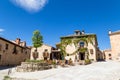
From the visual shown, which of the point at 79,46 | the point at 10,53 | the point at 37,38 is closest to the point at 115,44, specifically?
the point at 79,46

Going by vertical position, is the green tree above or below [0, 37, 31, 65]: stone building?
above

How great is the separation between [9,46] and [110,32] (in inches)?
1049

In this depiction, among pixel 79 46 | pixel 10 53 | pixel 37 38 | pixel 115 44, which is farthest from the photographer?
pixel 115 44

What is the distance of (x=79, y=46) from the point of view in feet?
107

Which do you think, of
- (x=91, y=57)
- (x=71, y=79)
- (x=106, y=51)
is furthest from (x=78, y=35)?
(x=106, y=51)

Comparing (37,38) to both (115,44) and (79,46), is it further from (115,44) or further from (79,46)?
(115,44)

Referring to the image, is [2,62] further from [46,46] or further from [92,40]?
[92,40]

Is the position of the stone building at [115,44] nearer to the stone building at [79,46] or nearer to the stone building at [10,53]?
the stone building at [79,46]

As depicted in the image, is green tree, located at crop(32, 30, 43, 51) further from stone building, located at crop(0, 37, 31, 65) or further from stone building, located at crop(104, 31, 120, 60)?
stone building, located at crop(104, 31, 120, 60)

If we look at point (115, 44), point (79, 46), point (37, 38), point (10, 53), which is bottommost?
point (10, 53)

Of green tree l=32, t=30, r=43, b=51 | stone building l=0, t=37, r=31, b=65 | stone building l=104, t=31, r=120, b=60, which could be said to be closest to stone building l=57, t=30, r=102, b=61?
stone building l=104, t=31, r=120, b=60

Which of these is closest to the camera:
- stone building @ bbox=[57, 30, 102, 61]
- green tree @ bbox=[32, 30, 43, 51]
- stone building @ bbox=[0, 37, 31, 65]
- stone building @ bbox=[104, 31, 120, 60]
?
stone building @ bbox=[0, 37, 31, 65]

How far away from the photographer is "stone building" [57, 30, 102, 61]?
1238 inches

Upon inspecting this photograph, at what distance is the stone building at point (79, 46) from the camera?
31.5 m
